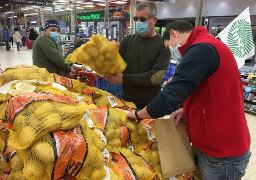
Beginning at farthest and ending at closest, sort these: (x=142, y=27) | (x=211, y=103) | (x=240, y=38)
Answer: (x=240, y=38)
(x=142, y=27)
(x=211, y=103)

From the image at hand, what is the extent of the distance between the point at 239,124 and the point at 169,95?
43 centimetres

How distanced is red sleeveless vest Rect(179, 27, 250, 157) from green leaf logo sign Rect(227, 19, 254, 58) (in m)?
2.79

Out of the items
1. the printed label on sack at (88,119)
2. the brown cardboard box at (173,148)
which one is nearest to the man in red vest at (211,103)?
the brown cardboard box at (173,148)

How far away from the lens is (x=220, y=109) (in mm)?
1201

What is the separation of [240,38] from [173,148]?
299 centimetres

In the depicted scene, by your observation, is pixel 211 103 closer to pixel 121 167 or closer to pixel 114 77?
pixel 121 167

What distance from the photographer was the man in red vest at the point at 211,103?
45.3 inches

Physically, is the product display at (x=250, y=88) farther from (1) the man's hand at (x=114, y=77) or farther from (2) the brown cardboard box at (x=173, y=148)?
Result: (2) the brown cardboard box at (x=173, y=148)

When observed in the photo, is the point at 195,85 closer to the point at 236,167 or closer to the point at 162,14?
the point at 236,167

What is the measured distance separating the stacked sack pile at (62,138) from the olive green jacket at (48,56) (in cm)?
130

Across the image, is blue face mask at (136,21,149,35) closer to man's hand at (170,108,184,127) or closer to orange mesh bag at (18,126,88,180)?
man's hand at (170,108,184,127)

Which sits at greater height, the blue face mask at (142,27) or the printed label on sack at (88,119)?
the blue face mask at (142,27)

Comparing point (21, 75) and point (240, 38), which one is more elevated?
point (240, 38)

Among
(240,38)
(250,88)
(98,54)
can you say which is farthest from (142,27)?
(250,88)
